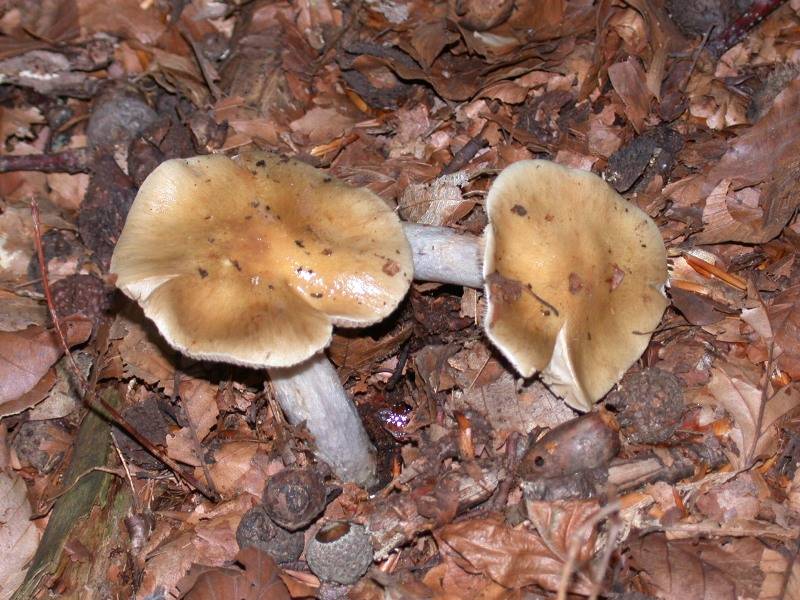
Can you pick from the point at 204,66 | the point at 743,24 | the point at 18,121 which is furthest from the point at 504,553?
the point at 18,121

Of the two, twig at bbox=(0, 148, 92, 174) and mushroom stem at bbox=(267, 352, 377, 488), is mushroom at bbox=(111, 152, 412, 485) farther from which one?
twig at bbox=(0, 148, 92, 174)

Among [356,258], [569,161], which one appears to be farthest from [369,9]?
[356,258]

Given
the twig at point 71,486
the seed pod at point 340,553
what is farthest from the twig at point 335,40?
the seed pod at point 340,553

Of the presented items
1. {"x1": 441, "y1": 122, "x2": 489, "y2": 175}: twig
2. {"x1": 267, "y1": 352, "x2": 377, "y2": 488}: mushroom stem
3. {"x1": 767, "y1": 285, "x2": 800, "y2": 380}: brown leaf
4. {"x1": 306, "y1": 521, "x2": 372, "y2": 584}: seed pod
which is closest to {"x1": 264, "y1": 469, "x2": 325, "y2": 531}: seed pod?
{"x1": 306, "y1": 521, "x2": 372, "y2": 584}: seed pod

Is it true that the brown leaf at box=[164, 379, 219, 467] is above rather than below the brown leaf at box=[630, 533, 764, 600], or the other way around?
below

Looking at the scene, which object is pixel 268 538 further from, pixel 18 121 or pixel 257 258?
pixel 18 121

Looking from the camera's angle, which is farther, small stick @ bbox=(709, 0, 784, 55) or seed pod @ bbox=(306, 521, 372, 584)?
small stick @ bbox=(709, 0, 784, 55)
